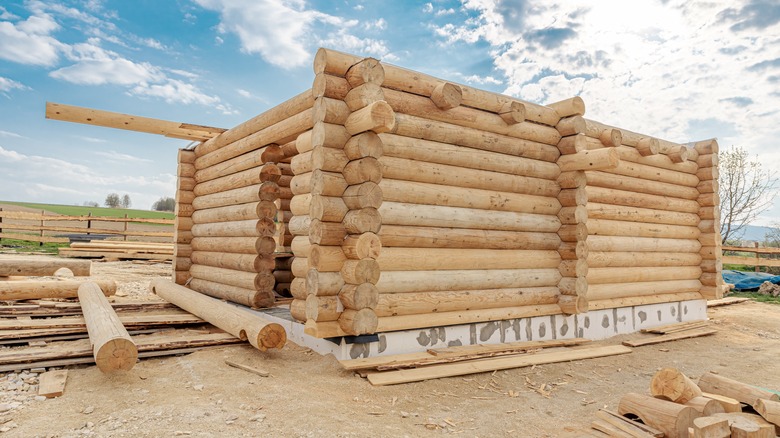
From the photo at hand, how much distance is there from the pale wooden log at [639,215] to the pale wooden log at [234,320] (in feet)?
20.9

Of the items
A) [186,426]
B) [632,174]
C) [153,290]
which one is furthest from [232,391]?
[632,174]

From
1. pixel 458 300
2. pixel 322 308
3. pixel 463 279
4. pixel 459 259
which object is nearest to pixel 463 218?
pixel 459 259

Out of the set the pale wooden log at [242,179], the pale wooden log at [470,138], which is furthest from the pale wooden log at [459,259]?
the pale wooden log at [242,179]

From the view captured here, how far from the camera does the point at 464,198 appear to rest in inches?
275

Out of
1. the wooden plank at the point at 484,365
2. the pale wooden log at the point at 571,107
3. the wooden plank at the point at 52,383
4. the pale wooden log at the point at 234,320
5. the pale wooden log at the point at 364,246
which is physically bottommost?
the wooden plank at the point at 484,365

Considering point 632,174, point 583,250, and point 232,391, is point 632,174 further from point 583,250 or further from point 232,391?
point 232,391

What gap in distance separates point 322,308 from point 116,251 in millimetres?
16500

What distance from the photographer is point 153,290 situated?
11000 millimetres

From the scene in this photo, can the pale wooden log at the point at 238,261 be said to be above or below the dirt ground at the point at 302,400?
above

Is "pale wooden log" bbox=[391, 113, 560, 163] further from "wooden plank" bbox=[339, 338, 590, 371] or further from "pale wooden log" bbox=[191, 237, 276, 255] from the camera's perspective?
"pale wooden log" bbox=[191, 237, 276, 255]

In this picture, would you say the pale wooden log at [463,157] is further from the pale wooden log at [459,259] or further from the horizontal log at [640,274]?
the horizontal log at [640,274]

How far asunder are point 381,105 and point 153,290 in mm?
8374

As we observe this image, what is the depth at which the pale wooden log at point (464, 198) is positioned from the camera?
6.30 metres

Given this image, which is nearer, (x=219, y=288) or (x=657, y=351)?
(x=657, y=351)
